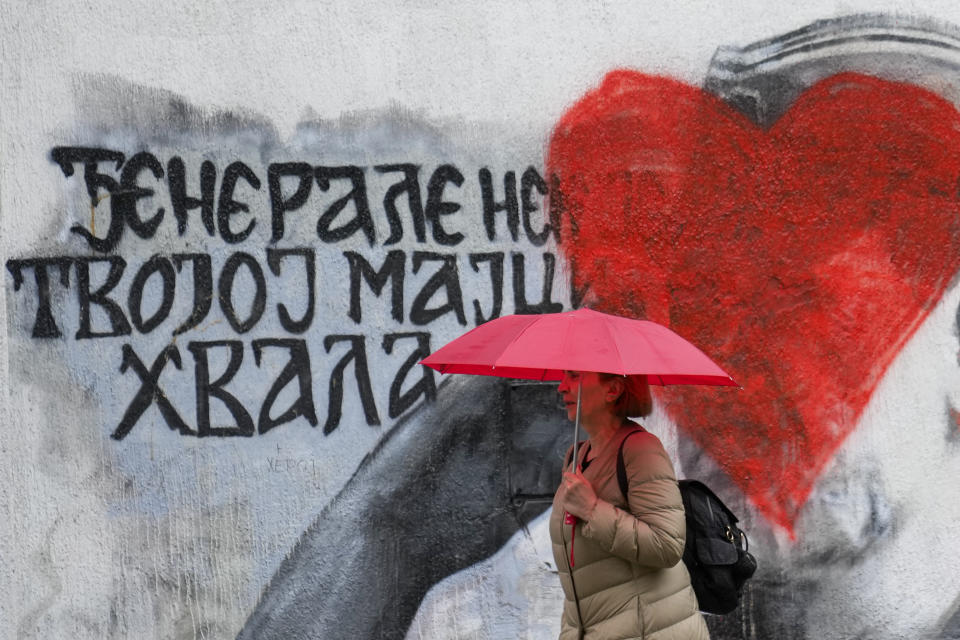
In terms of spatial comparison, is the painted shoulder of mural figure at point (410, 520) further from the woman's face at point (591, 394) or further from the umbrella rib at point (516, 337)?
the umbrella rib at point (516, 337)

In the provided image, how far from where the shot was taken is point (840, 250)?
14.8ft

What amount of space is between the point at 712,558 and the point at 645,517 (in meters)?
0.38

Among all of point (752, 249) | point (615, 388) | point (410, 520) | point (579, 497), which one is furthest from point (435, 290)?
point (579, 497)

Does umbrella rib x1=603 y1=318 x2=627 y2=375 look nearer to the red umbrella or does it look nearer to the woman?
the red umbrella

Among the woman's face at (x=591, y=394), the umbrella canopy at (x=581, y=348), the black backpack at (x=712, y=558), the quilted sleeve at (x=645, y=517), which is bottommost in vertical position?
the black backpack at (x=712, y=558)

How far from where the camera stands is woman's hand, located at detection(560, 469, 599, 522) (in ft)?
9.80

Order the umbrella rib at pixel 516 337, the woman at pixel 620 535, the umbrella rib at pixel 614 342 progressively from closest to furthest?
the umbrella rib at pixel 614 342, the umbrella rib at pixel 516 337, the woman at pixel 620 535

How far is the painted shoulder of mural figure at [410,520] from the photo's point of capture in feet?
14.4

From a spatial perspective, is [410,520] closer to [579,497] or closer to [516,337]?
[579,497]

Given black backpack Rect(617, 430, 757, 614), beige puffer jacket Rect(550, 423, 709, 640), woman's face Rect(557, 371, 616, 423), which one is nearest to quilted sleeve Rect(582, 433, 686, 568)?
beige puffer jacket Rect(550, 423, 709, 640)

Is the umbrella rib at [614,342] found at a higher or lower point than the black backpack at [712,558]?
higher

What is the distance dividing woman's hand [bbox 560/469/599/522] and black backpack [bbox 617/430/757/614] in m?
0.40

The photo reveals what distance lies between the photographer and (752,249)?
4.50m

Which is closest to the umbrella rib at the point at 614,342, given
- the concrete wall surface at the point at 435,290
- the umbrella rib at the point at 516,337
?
the umbrella rib at the point at 516,337
